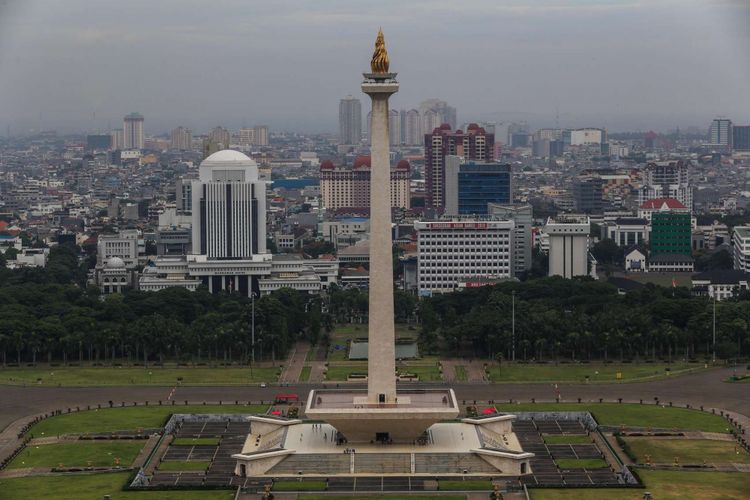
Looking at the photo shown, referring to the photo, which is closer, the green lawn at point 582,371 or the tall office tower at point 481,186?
the green lawn at point 582,371

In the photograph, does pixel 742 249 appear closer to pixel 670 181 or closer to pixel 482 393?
pixel 482 393

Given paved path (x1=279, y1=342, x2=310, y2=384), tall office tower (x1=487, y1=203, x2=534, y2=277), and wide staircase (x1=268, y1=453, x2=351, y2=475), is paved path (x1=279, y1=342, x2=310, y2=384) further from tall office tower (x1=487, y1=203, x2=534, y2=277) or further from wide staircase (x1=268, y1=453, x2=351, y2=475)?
tall office tower (x1=487, y1=203, x2=534, y2=277)

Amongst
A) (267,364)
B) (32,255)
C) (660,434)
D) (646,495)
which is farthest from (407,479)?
(32,255)

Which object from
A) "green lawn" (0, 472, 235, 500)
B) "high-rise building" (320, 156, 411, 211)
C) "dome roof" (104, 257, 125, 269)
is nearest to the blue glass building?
"high-rise building" (320, 156, 411, 211)

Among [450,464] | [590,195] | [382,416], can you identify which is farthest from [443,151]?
[450,464]

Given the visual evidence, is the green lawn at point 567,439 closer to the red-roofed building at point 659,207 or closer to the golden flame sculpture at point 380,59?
the golden flame sculpture at point 380,59

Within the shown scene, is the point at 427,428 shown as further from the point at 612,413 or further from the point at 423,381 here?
the point at 423,381

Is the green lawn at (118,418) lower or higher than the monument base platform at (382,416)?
lower

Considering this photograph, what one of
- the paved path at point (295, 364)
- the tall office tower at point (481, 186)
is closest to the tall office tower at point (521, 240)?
the tall office tower at point (481, 186)
